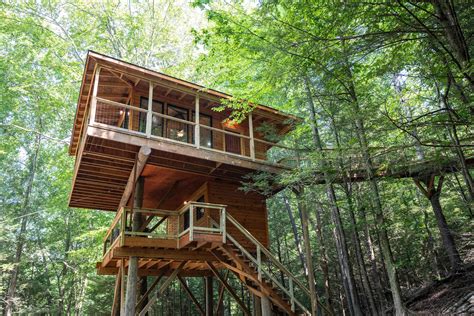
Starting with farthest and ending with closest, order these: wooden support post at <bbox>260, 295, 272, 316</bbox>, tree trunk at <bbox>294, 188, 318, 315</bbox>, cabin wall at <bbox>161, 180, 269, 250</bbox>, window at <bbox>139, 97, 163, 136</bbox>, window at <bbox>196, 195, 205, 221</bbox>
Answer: window at <bbox>196, 195, 205, 221</bbox>
cabin wall at <bbox>161, 180, 269, 250</bbox>
window at <bbox>139, 97, 163, 136</bbox>
wooden support post at <bbox>260, 295, 272, 316</bbox>
tree trunk at <bbox>294, 188, 318, 315</bbox>

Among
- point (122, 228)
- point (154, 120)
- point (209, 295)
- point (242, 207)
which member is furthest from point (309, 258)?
point (209, 295)

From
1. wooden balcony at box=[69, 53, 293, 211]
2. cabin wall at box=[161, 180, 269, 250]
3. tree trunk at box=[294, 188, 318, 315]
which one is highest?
wooden balcony at box=[69, 53, 293, 211]

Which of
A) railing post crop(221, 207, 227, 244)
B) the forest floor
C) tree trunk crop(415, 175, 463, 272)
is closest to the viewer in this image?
the forest floor

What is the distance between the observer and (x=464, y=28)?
4.97m

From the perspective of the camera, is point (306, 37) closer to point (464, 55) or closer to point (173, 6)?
point (464, 55)

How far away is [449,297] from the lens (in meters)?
9.00

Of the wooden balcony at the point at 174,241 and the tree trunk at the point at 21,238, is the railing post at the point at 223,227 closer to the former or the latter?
the wooden balcony at the point at 174,241

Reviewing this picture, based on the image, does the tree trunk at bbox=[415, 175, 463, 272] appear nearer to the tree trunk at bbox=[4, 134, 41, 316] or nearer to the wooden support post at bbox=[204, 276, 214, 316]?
the wooden support post at bbox=[204, 276, 214, 316]

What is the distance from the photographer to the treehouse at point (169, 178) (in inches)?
360

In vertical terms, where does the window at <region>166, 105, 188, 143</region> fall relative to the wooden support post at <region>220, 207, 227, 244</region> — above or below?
above

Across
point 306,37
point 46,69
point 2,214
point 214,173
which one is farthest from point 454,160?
point 2,214

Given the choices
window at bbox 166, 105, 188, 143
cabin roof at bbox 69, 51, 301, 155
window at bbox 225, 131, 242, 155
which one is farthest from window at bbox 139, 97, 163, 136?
window at bbox 225, 131, 242, 155

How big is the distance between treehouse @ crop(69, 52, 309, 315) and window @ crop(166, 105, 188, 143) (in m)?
0.03

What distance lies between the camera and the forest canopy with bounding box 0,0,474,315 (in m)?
5.65
